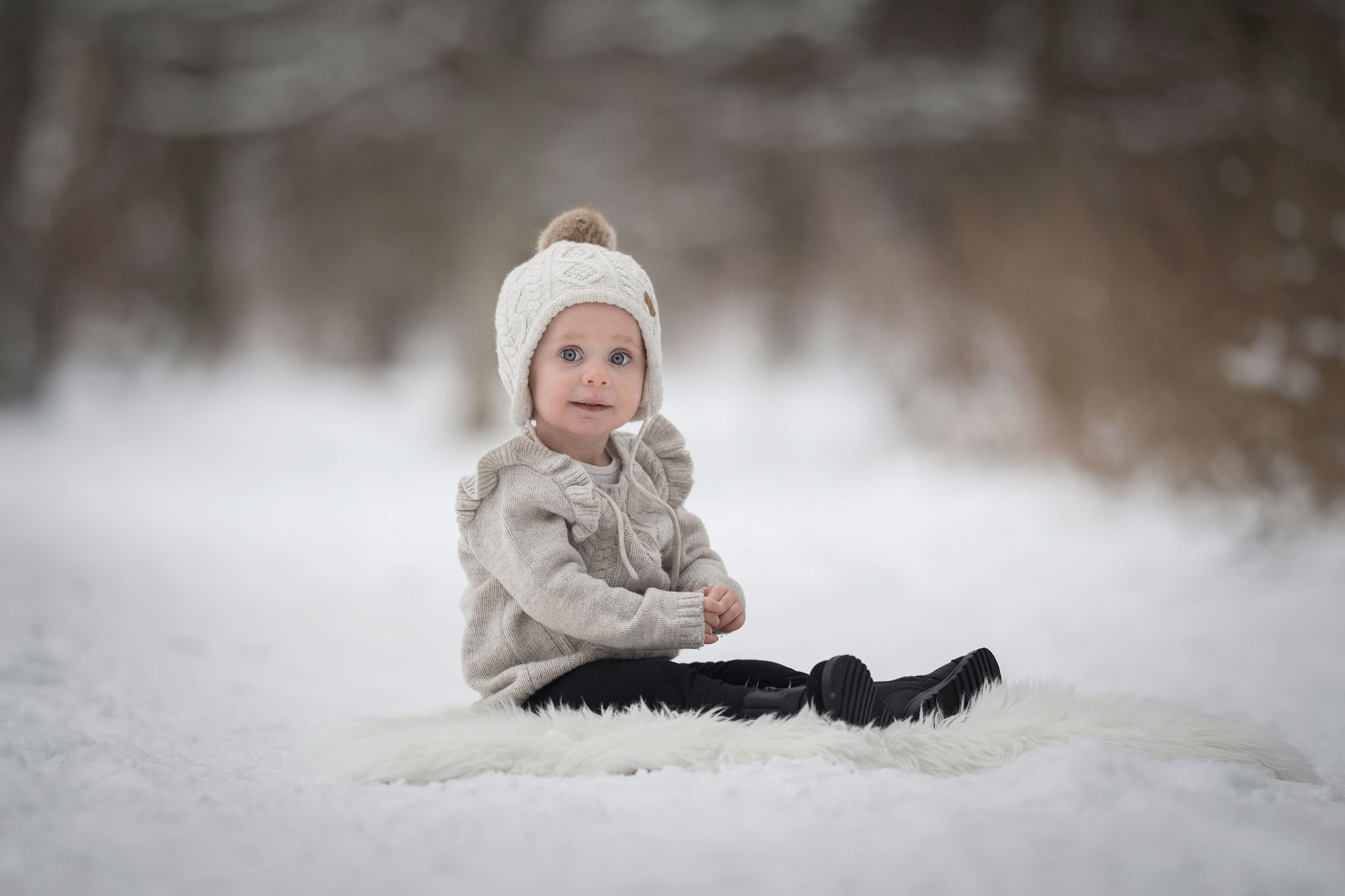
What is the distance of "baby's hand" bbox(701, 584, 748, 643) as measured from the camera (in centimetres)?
140

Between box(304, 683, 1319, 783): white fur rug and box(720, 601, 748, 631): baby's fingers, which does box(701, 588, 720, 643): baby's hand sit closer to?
box(720, 601, 748, 631): baby's fingers

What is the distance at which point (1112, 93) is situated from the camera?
443 cm

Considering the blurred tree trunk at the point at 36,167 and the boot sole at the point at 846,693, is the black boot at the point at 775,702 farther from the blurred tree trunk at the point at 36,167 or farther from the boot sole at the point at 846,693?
the blurred tree trunk at the point at 36,167

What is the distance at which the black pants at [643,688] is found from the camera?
1351 millimetres

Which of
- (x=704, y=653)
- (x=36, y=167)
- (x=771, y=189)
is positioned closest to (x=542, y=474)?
A: (x=704, y=653)

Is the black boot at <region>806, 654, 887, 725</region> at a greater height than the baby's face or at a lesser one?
lesser

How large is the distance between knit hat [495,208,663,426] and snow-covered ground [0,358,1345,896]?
1.92 feet

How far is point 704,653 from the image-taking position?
2445 millimetres

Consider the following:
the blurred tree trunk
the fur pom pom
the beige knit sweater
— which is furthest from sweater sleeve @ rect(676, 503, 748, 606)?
the blurred tree trunk

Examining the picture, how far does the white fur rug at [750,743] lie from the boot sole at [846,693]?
0.02 m

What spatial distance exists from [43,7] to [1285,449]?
23.1 feet

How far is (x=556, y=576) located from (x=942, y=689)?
0.52 m

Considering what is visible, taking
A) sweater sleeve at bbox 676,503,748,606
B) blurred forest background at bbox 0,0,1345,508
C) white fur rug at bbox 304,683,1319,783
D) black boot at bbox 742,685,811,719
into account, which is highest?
blurred forest background at bbox 0,0,1345,508

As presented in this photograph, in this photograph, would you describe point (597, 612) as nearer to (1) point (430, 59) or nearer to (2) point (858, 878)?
(2) point (858, 878)
